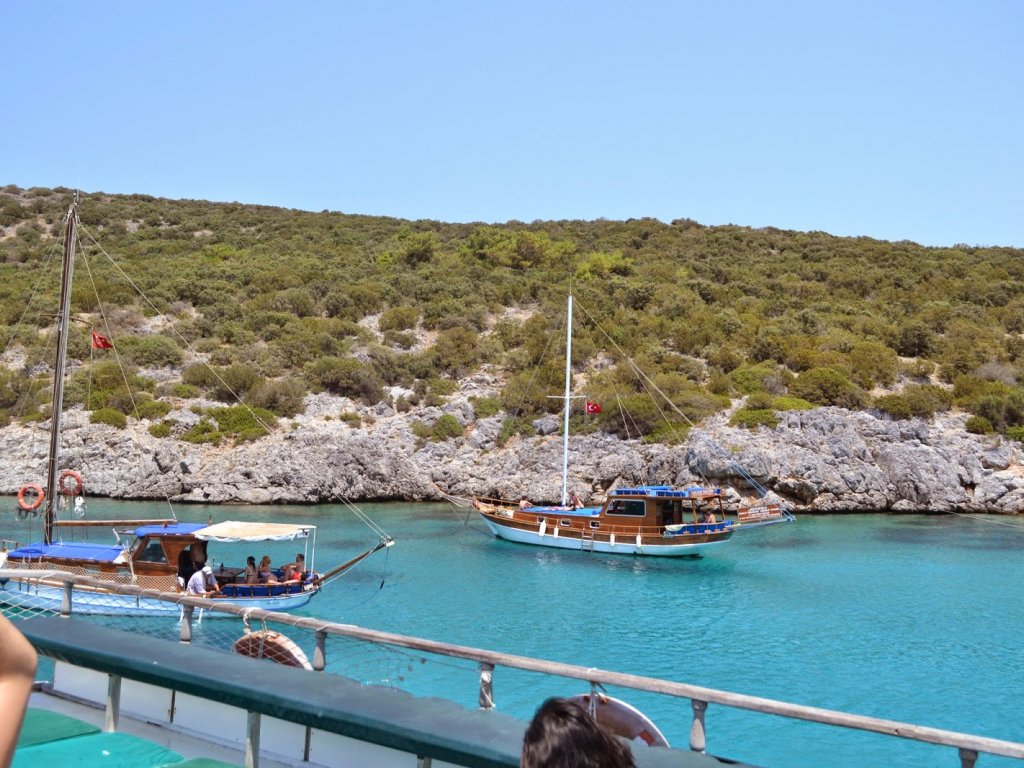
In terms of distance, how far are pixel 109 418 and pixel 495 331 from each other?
25418 mm

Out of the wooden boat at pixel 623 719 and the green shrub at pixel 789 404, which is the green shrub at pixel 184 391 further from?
the wooden boat at pixel 623 719

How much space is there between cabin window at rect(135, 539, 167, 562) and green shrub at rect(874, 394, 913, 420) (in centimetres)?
3747

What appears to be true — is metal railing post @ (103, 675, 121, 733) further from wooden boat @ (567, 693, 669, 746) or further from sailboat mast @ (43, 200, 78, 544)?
sailboat mast @ (43, 200, 78, 544)

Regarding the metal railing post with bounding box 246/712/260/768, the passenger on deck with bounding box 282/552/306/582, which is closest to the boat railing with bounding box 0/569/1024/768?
the metal railing post with bounding box 246/712/260/768

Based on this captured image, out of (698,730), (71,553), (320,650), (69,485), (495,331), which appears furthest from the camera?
(495,331)

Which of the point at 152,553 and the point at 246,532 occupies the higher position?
the point at 246,532

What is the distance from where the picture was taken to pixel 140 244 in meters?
77.3

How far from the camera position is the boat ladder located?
3103cm

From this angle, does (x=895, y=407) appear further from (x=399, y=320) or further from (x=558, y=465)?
(x=399, y=320)

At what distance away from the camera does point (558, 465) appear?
41.3 meters

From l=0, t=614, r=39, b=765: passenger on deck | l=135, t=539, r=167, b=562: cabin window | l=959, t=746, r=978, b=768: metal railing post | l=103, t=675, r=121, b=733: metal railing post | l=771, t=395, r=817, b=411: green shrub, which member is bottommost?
l=135, t=539, r=167, b=562: cabin window

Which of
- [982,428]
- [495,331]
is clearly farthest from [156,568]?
[982,428]

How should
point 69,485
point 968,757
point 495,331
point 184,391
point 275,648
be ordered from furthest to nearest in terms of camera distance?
point 495,331 → point 184,391 → point 69,485 → point 275,648 → point 968,757

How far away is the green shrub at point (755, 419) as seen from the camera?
41.4 m
